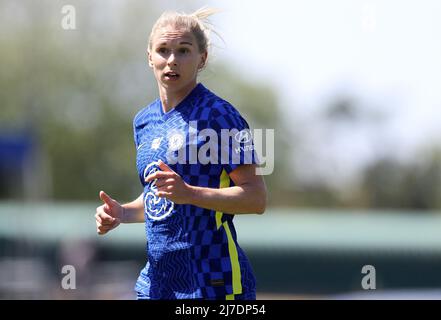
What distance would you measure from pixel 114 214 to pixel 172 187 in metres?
0.72

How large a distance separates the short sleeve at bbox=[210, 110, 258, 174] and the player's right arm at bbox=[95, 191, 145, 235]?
0.67 m

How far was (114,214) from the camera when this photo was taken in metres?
5.45

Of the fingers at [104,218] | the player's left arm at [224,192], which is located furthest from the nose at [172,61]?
the fingers at [104,218]

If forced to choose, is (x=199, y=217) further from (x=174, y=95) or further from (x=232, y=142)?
(x=174, y=95)

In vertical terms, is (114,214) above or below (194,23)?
below

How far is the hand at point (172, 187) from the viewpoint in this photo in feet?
15.9

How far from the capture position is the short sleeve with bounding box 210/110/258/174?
5090 millimetres

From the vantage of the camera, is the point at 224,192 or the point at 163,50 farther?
the point at 163,50

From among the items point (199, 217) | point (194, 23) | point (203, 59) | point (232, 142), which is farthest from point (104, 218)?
point (194, 23)

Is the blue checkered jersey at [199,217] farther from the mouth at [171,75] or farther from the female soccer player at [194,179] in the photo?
the mouth at [171,75]

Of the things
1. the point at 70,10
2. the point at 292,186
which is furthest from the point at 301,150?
the point at 70,10

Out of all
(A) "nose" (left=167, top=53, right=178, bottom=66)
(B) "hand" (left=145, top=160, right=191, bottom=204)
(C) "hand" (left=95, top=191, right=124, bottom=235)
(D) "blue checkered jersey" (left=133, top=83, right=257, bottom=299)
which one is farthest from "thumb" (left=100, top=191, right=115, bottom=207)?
(A) "nose" (left=167, top=53, right=178, bottom=66)

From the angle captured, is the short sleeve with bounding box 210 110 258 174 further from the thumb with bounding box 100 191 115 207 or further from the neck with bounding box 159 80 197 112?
the thumb with bounding box 100 191 115 207

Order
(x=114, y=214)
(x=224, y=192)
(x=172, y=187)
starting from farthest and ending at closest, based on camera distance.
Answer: (x=114, y=214)
(x=224, y=192)
(x=172, y=187)
